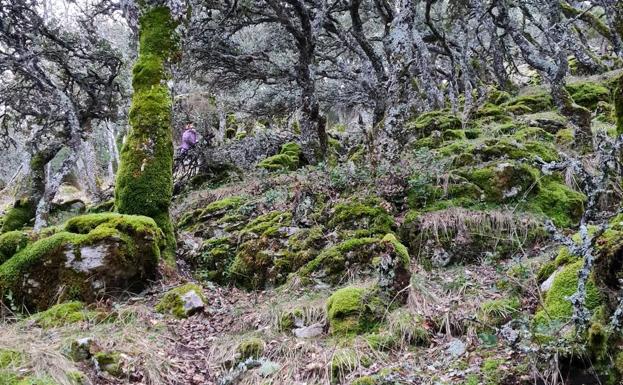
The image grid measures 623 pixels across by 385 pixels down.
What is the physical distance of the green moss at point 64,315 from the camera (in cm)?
479

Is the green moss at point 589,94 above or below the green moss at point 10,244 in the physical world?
above

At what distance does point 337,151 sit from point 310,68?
290 cm

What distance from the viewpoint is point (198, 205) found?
10008mm

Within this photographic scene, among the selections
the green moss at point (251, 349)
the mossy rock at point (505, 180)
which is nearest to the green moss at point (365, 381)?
A: the green moss at point (251, 349)

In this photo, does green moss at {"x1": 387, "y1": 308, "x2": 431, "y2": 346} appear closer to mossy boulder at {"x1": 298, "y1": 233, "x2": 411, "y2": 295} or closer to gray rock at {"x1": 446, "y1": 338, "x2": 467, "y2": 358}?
gray rock at {"x1": 446, "y1": 338, "x2": 467, "y2": 358}

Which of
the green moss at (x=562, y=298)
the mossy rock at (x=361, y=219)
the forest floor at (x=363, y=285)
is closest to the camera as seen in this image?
the green moss at (x=562, y=298)

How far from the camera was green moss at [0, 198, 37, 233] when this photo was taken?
9602mm

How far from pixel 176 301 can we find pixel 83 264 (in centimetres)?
116

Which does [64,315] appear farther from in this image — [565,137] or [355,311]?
[565,137]

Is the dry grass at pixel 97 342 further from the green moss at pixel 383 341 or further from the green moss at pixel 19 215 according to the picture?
the green moss at pixel 19 215

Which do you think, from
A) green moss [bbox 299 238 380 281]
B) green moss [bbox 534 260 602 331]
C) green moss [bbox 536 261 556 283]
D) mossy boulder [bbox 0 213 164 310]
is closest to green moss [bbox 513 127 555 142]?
green moss [bbox 299 238 380 281]

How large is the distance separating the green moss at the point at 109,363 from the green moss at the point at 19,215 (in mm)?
7083

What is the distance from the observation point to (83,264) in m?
5.43

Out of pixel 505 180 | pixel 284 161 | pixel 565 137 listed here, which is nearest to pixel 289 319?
pixel 505 180
